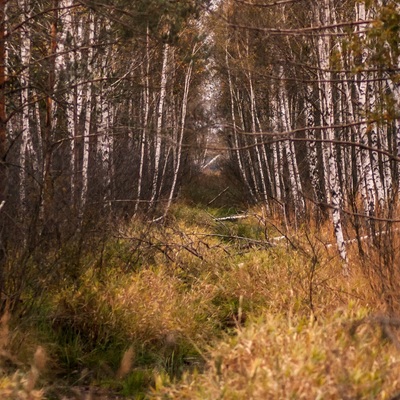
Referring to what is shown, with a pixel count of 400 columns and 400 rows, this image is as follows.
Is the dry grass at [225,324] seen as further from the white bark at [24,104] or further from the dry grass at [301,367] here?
the white bark at [24,104]

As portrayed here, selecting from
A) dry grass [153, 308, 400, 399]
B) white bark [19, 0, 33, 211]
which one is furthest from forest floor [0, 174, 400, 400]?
white bark [19, 0, 33, 211]

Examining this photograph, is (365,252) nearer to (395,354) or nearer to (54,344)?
(395,354)

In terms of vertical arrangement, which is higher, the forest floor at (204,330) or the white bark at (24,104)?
the white bark at (24,104)

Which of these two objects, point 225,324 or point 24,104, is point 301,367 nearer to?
point 225,324

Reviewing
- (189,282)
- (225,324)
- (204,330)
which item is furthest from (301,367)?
(189,282)

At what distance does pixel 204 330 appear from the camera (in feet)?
19.6

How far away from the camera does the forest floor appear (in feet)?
10.9

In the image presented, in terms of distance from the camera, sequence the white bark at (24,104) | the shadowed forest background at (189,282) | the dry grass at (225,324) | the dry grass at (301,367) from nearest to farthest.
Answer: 1. the dry grass at (301,367)
2. the dry grass at (225,324)
3. the shadowed forest background at (189,282)
4. the white bark at (24,104)

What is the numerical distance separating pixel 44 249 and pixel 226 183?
2116 cm

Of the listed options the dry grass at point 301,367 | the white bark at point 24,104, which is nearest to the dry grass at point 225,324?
the dry grass at point 301,367

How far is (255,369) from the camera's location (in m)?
3.26

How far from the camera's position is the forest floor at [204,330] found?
130 inches

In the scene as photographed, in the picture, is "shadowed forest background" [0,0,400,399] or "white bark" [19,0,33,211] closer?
"shadowed forest background" [0,0,400,399]

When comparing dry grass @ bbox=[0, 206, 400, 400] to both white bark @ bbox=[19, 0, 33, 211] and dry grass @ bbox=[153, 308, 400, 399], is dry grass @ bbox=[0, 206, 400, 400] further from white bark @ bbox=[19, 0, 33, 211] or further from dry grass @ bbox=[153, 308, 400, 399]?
white bark @ bbox=[19, 0, 33, 211]
